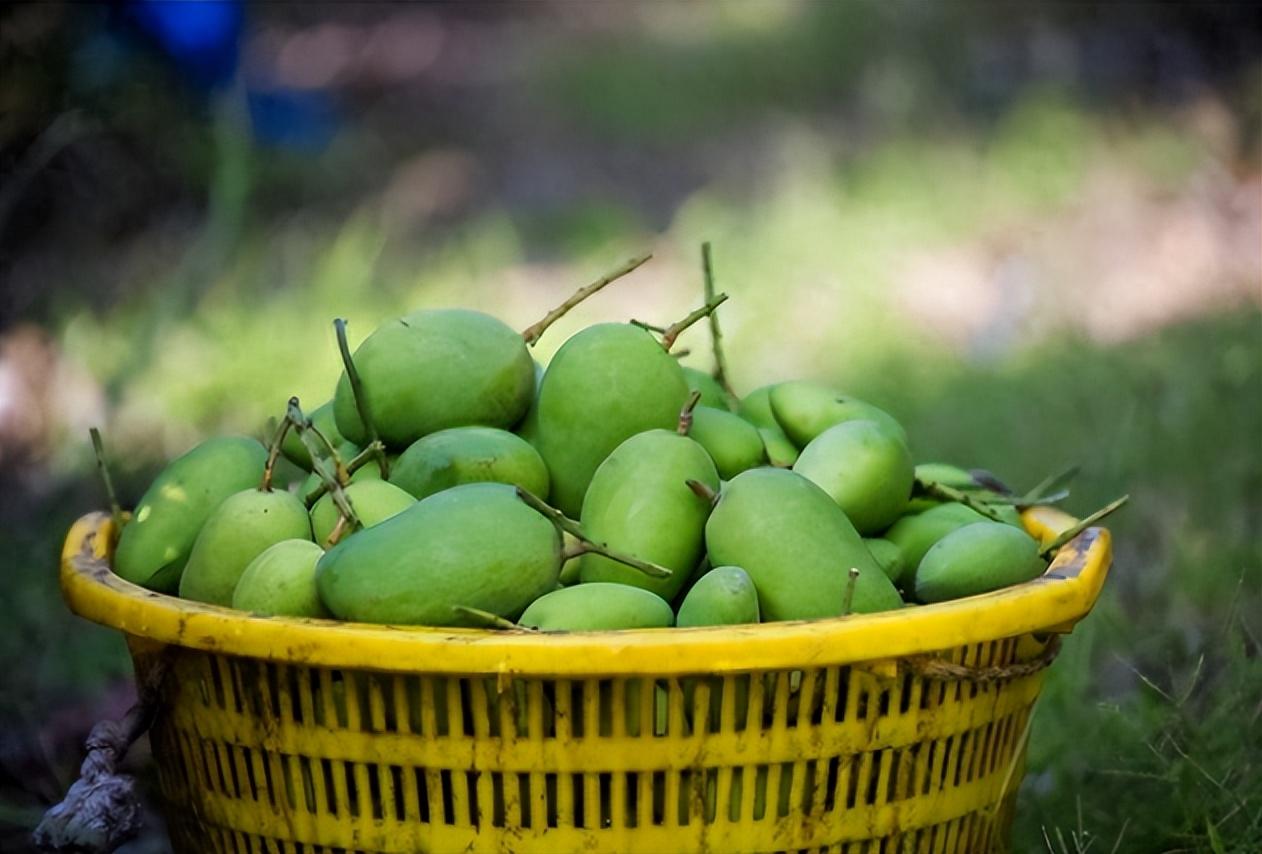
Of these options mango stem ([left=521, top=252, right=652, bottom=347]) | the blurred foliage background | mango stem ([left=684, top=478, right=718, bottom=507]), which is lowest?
the blurred foliage background

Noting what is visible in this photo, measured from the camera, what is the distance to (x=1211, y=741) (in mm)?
1739

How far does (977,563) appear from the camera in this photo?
136 centimetres

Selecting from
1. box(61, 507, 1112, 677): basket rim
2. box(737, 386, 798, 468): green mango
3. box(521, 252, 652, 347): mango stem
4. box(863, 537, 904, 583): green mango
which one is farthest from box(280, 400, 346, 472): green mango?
box(863, 537, 904, 583): green mango

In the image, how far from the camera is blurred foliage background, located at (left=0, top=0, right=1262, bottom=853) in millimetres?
2137

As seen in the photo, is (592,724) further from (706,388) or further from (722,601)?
(706,388)

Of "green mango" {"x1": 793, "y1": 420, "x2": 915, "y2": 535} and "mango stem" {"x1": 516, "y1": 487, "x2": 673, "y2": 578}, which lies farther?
"green mango" {"x1": 793, "y1": 420, "x2": 915, "y2": 535}

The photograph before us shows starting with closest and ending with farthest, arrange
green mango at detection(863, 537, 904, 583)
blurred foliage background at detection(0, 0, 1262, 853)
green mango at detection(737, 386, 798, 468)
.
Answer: green mango at detection(863, 537, 904, 583), green mango at detection(737, 386, 798, 468), blurred foliage background at detection(0, 0, 1262, 853)

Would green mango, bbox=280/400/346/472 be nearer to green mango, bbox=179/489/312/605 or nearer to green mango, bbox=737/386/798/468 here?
green mango, bbox=179/489/312/605

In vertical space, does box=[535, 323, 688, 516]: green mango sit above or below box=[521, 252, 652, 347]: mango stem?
below

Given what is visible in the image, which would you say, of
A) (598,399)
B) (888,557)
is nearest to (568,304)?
(598,399)

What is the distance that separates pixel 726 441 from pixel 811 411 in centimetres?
13

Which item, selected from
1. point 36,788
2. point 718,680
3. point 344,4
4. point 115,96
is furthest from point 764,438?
point 344,4

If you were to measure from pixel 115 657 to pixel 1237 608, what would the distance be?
A: 1516 millimetres

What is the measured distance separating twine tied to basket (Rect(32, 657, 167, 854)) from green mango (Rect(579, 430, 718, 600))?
38 centimetres
